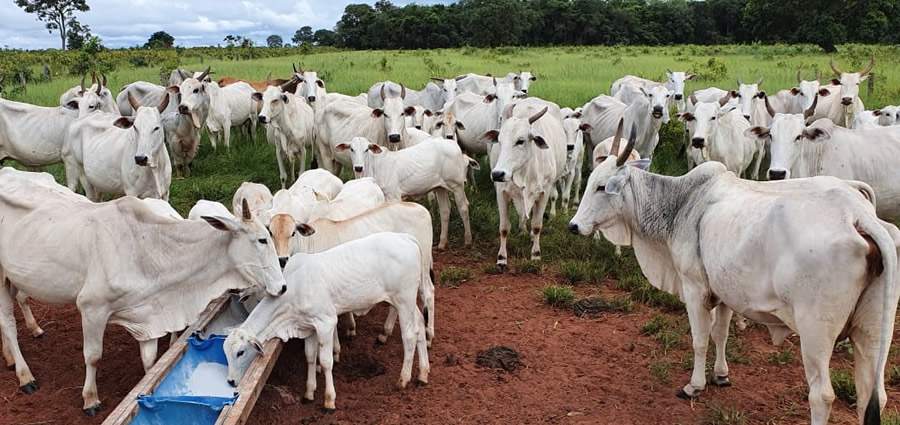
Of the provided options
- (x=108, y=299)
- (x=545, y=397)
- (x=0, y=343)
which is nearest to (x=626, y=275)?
(x=545, y=397)

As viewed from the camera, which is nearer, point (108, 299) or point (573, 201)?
point (108, 299)

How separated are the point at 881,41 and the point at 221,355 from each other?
3787 centimetres

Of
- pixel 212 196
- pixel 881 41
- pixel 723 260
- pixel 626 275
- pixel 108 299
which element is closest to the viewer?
pixel 723 260

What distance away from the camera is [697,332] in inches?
201

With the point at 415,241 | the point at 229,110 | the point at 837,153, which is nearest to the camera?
the point at 415,241

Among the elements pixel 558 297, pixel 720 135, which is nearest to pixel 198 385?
pixel 558 297

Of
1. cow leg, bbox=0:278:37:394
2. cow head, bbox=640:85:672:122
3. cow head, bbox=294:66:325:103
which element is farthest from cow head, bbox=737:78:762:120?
cow leg, bbox=0:278:37:394

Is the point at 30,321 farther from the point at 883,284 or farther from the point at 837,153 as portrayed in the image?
the point at 837,153

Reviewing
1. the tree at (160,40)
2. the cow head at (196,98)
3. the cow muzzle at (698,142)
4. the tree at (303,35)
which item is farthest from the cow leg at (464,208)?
the tree at (303,35)

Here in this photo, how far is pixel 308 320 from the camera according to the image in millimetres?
5180

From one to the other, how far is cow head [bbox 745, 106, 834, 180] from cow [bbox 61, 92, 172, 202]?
6.64m

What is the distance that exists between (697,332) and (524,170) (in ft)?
12.0

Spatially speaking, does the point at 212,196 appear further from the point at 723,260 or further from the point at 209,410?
the point at 723,260

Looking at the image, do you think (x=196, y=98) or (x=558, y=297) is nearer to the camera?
(x=558, y=297)
